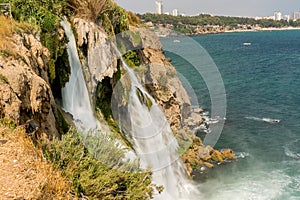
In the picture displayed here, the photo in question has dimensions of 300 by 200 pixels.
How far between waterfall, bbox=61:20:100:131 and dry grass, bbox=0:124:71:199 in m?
6.05

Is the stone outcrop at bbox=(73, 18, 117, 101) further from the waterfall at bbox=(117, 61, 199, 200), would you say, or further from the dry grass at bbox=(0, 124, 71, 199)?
the dry grass at bbox=(0, 124, 71, 199)

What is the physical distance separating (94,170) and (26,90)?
3.01 meters

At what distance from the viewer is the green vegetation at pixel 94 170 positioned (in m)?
8.61

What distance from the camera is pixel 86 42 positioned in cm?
1627

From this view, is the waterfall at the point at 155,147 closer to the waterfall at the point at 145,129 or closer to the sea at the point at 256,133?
the waterfall at the point at 145,129

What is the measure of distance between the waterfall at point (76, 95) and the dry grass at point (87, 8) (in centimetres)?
140

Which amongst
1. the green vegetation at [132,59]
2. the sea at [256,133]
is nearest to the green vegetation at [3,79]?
the sea at [256,133]

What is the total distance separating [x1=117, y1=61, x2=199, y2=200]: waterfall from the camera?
61.2ft

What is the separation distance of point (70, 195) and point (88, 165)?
2471 millimetres

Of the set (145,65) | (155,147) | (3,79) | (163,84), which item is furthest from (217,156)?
(3,79)

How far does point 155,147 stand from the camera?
2009 cm

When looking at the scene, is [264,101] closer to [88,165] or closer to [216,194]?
[216,194]

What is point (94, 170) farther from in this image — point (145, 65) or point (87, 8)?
point (145, 65)

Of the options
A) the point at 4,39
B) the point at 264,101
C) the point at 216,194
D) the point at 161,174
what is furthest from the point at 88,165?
the point at 264,101
